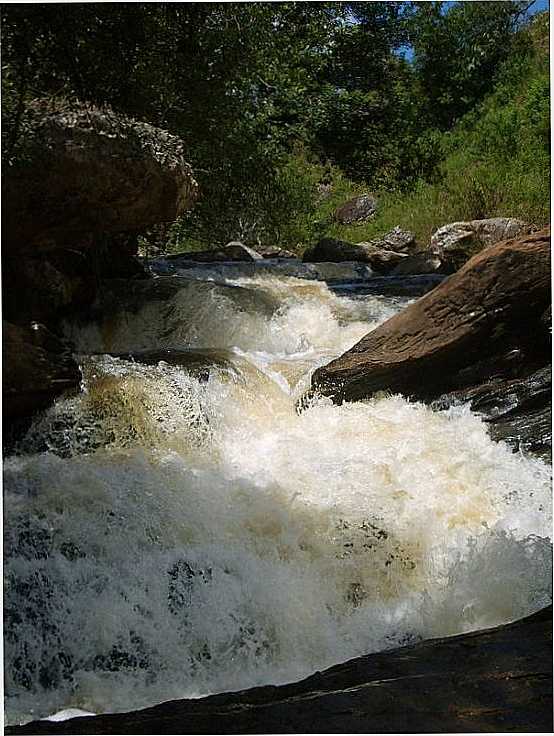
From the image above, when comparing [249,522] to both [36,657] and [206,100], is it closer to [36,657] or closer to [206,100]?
[36,657]

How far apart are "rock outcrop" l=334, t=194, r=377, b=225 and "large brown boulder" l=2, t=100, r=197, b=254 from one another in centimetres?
146

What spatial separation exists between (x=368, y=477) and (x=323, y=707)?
101 cm

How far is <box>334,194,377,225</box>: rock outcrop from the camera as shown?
4.54m

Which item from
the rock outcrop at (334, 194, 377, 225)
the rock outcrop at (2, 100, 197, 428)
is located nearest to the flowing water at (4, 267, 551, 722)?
the rock outcrop at (2, 100, 197, 428)

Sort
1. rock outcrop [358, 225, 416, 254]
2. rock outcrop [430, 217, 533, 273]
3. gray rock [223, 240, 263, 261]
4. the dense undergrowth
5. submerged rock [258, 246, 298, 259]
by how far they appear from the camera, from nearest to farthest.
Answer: the dense undergrowth
rock outcrop [430, 217, 533, 273]
gray rock [223, 240, 263, 261]
rock outcrop [358, 225, 416, 254]
submerged rock [258, 246, 298, 259]

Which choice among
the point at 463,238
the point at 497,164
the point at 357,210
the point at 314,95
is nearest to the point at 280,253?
the point at 357,210

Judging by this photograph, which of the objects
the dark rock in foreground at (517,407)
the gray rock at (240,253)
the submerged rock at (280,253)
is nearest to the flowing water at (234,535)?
the dark rock in foreground at (517,407)

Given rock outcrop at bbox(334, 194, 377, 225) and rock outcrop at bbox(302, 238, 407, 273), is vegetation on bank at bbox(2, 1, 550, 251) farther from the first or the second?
rock outcrop at bbox(302, 238, 407, 273)

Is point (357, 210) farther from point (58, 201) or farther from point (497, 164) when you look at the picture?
point (58, 201)

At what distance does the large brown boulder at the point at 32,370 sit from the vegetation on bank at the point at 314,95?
0.58m

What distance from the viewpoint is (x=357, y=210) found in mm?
4957

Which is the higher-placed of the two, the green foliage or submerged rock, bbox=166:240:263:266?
the green foliage

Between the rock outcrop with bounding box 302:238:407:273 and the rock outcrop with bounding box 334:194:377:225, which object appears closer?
the rock outcrop with bounding box 334:194:377:225

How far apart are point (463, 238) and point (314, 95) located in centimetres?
129
